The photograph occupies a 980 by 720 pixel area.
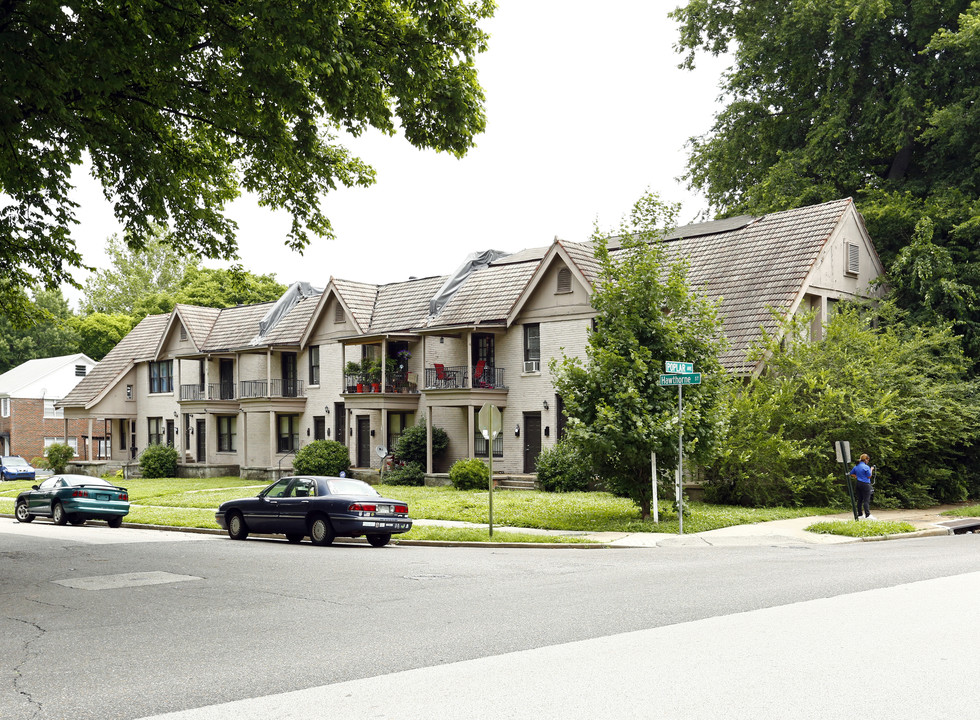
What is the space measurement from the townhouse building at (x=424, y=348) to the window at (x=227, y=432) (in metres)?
0.11

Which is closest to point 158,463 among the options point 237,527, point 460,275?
point 460,275

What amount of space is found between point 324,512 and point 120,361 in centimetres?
3976

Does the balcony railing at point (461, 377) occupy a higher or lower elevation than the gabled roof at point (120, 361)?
lower

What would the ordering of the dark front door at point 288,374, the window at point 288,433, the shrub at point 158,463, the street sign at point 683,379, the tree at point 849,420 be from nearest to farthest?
the street sign at point 683,379 → the tree at point 849,420 → the window at point 288,433 → the dark front door at point 288,374 → the shrub at point 158,463

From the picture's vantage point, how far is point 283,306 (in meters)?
47.4

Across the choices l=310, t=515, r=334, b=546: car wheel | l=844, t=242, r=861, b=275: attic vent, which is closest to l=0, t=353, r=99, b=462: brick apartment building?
l=310, t=515, r=334, b=546: car wheel

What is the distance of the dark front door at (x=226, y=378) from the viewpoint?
47.7 metres

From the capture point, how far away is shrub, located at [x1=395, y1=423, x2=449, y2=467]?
36.6 m

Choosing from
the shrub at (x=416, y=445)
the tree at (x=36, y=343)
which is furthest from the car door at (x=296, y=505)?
the tree at (x=36, y=343)

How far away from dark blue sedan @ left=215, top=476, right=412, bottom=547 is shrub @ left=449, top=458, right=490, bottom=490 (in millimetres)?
12607

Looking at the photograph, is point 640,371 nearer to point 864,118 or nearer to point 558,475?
point 558,475

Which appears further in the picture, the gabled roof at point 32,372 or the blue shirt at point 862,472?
the gabled roof at point 32,372

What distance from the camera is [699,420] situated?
68.8 ft

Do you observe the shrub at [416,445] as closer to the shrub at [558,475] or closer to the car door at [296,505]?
the shrub at [558,475]
